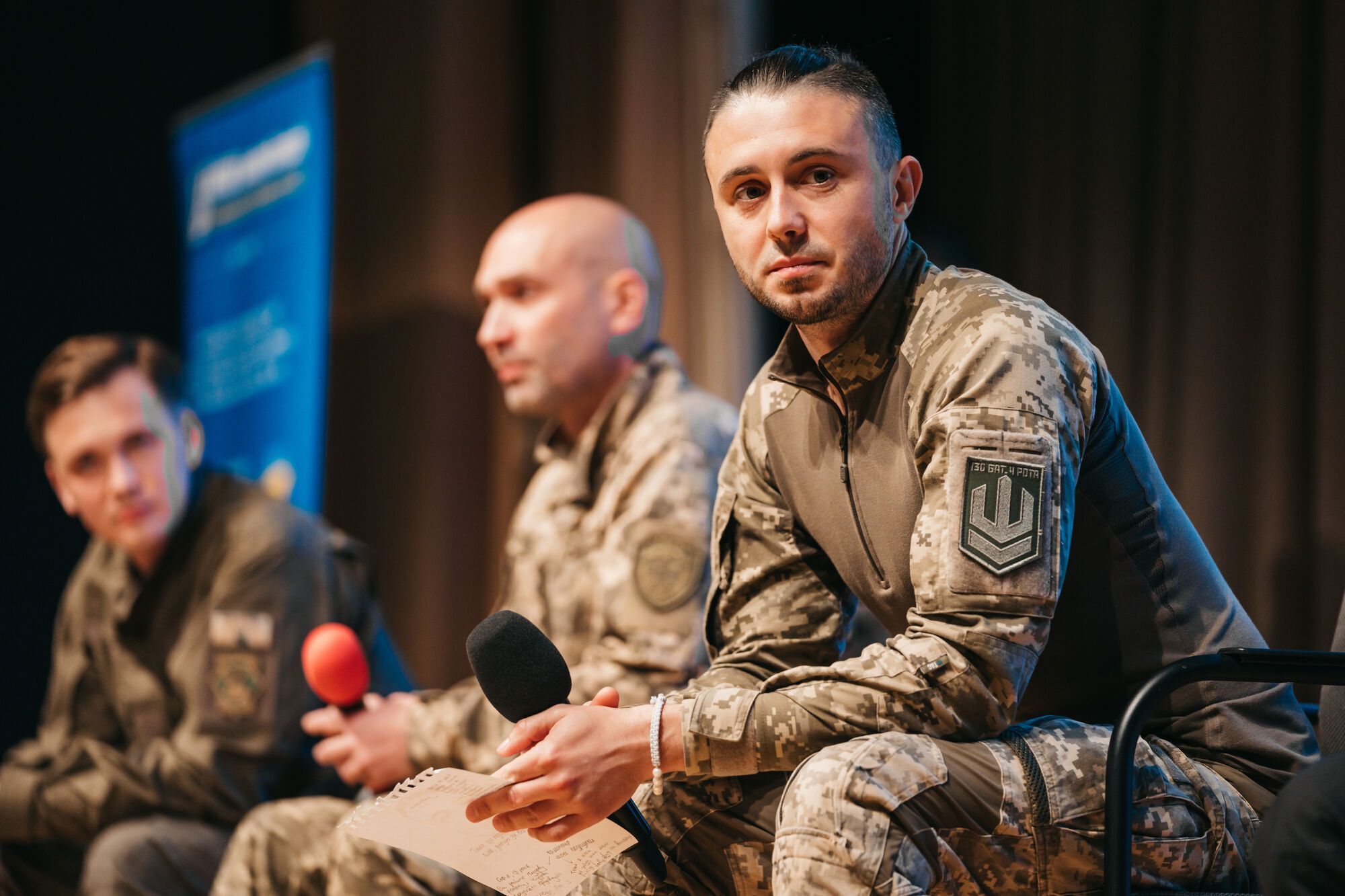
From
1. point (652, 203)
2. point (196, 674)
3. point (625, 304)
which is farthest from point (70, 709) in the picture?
point (652, 203)

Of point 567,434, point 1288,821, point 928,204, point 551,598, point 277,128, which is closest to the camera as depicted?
point 1288,821

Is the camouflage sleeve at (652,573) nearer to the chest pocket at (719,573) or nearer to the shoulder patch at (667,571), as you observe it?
the shoulder patch at (667,571)

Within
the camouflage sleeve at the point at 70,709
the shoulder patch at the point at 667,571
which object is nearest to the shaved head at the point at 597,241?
the shoulder patch at the point at 667,571

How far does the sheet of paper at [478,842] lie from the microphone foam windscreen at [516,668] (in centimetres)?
8

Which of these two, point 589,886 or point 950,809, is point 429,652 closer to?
point 589,886

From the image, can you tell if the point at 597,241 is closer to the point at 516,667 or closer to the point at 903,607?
the point at 903,607

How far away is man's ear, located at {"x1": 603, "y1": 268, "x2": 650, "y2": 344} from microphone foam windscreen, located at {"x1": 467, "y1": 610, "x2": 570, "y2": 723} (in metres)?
1.41

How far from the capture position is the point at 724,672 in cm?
167

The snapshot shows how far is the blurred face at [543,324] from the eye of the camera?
277 cm

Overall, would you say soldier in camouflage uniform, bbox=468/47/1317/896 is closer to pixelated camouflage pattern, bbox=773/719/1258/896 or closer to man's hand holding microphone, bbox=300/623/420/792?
pixelated camouflage pattern, bbox=773/719/1258/896

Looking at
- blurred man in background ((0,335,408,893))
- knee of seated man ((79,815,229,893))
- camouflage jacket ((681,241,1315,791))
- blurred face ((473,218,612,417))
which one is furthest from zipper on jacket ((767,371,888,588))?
knee of seated man ((79,815,229,893))

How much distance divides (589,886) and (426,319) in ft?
9.49

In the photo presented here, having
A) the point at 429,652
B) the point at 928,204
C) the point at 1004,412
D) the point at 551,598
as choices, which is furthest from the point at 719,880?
the point at 429,652

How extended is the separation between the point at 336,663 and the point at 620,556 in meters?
0.51
